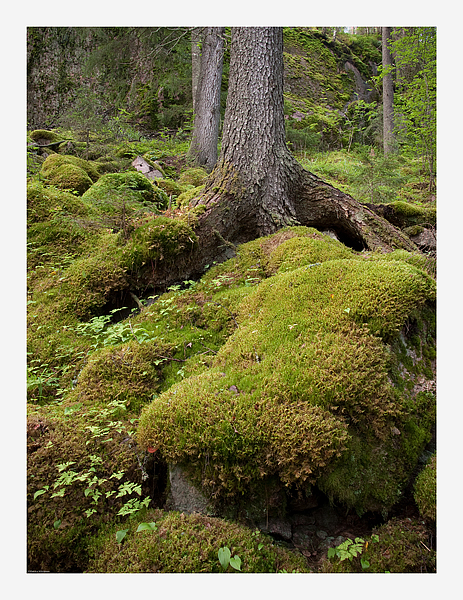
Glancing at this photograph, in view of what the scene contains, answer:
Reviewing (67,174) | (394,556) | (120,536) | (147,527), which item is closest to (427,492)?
(394,556)

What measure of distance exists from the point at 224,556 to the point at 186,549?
22 cm

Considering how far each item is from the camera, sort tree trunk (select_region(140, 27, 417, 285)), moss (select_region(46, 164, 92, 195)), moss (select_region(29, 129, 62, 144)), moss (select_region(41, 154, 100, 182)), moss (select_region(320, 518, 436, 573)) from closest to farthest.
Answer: moss (select_region(320, 518, 436, 573)) → tree trunk (select_region(140, 27, 417, 285)) → moss (select_region(46, 164, 92, 195)) → moss (select_region(41, 154, 100, 182)) → moss (select_region(29, 129, 62, 144))

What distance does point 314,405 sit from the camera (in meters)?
2.31

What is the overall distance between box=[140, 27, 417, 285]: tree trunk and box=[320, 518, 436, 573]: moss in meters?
3.36

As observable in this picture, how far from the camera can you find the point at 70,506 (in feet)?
7.29

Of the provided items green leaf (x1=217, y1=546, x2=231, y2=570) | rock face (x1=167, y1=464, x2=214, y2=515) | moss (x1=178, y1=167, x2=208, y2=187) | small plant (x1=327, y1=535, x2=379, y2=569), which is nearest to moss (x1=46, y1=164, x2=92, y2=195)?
moss (x1=178, y1=167, x2=208, y2=187)

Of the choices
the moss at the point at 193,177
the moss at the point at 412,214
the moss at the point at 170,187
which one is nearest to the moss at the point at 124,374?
the moss at the point at 412,214

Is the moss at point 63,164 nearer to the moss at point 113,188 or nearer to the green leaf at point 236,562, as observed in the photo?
the moss at point 113,188

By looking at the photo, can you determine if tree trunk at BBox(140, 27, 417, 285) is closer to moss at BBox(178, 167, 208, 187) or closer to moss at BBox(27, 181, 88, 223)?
moss at BBox(27, 181, 88, 223)

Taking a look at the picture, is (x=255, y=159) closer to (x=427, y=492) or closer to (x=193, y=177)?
(x=193, y=177)

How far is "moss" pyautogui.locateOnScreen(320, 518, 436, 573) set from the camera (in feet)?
6.59

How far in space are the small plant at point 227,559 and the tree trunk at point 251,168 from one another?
3217 millimetres

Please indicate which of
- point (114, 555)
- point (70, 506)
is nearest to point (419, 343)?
point (114, 555)

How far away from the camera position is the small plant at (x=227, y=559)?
1.91 metres
